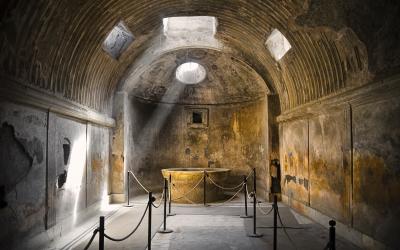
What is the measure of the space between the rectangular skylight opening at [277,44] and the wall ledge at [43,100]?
6209 mm

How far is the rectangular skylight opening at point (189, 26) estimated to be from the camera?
1343cm

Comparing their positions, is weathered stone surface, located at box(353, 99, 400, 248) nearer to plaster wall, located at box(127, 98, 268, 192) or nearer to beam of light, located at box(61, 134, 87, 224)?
beam of light, located at box(61, 134, 87, 224)

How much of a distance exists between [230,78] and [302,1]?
7.94 meters

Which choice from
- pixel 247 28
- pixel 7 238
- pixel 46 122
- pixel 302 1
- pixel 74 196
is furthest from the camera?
pixel 247 28

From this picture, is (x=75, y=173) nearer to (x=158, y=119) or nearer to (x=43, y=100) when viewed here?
(x=43, y=100)

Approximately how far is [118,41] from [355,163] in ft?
27.1

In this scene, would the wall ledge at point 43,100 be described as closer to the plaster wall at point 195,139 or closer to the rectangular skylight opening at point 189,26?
Answer: the rectangular skylight opening at point 189,26

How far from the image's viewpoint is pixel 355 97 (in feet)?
24.1

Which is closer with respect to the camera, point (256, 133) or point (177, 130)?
point (256, 133)

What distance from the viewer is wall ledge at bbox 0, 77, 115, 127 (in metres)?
5.89

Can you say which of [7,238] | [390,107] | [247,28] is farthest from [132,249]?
[247,28]

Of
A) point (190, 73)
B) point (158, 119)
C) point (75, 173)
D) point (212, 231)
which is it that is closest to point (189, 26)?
point (190, 73)

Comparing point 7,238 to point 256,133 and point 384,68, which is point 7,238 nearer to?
point 384,68

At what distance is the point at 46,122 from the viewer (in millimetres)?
7590
